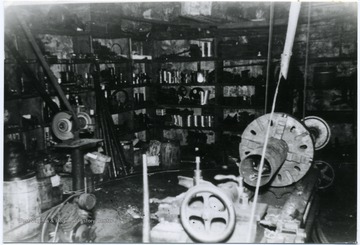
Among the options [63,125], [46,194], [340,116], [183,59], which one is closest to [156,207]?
[46,194]

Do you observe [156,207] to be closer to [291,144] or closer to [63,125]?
[291,144]

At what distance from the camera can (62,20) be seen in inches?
267

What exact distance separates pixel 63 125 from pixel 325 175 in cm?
404

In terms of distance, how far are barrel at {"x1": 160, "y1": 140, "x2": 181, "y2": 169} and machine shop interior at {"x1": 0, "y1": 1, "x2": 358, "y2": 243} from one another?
3cm

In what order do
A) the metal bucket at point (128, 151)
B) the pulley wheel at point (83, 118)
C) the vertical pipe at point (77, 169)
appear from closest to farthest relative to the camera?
the vertical pipe at point (77, 169) < the pulley wheel at point (83, 118) < the metal bucket at point (128, 151)

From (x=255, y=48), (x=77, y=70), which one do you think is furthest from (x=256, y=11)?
(x=77, y=70)

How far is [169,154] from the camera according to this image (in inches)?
283

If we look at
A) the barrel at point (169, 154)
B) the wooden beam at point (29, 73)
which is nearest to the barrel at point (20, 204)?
the wooden beam at point (29, 73)

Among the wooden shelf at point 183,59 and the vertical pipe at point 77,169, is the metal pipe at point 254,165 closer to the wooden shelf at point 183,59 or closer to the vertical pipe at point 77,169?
the vertical pipe at point 77,169

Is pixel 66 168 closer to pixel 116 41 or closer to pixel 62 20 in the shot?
pixel 62 20

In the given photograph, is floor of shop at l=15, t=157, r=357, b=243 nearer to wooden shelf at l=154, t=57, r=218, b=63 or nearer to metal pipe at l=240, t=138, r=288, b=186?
metal pipe at l=240, t=138, r=288, b=186

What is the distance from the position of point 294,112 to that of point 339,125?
3.26 feet

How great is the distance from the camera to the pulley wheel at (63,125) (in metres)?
5.40

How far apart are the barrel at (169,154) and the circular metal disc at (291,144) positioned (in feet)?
10.5
